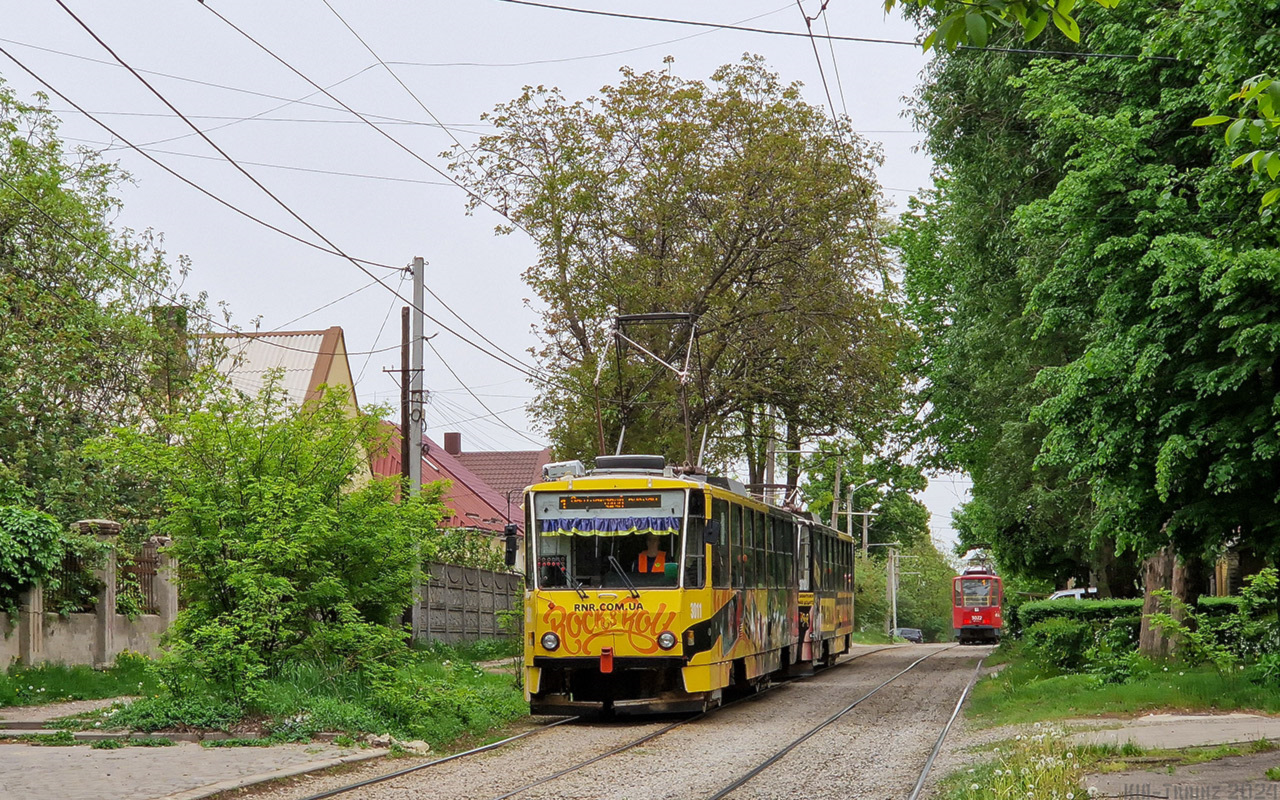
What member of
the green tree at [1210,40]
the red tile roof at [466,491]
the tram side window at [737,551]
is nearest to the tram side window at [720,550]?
the tram side window at [737,551]

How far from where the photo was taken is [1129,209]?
1670 centimetres

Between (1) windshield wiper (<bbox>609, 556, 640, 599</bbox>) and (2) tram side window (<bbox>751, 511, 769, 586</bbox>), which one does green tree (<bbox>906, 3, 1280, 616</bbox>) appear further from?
(1) windshield wiper (<bbox>609, 556, 640, 599</bbox>)

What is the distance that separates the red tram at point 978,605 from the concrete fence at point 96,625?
43925 millimetres

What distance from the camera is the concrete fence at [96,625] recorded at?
1922cm

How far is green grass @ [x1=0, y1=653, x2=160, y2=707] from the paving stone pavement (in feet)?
15.0

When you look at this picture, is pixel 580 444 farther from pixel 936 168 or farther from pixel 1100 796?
pixel 1100 796

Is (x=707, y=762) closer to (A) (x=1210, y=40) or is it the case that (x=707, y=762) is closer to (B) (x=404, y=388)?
(A) (x=1210, y=40)

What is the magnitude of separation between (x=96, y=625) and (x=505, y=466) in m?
49.9

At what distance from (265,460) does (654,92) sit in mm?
18876

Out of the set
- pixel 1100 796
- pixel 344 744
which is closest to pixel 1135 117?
pixel 1100 796

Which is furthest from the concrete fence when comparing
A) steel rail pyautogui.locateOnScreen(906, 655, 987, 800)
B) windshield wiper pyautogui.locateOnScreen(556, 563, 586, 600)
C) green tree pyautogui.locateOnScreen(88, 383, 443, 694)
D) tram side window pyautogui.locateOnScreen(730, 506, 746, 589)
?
steel rail pyautogui.locateOnScreen(906, 655, 987, 800)

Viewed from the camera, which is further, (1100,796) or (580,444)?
(580,444)

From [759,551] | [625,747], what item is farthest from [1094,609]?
[625,747]

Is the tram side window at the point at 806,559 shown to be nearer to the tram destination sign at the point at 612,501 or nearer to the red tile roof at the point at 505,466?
the tram destination sign at the point at 612,501
